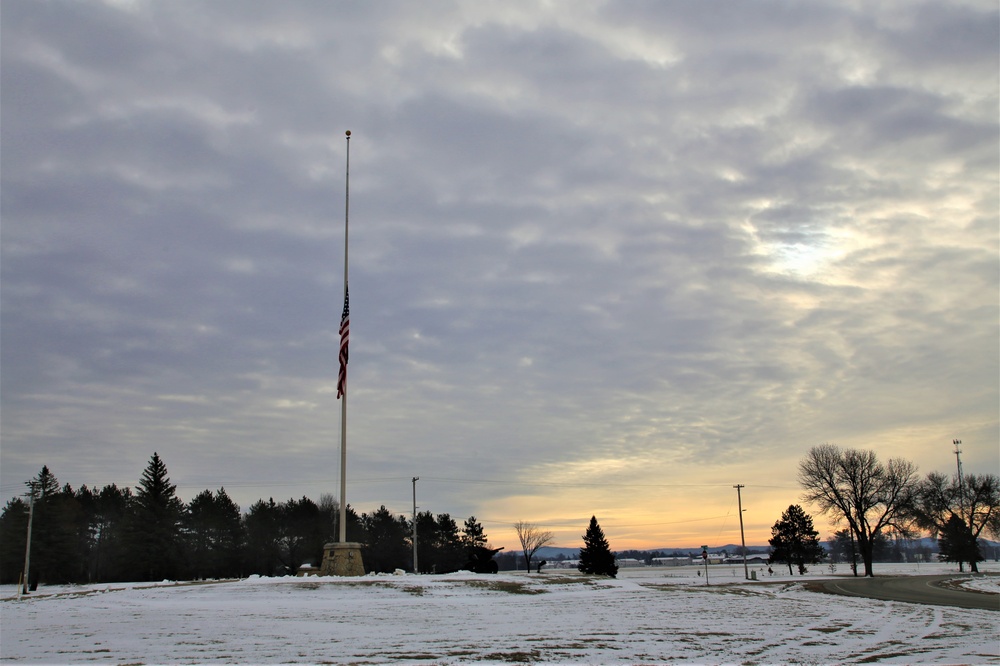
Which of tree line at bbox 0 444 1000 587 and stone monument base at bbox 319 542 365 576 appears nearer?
stone monument base at bbox 319 542 365 576

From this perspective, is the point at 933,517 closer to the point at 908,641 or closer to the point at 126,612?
the point at 908,641

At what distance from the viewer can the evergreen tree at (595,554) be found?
277ft

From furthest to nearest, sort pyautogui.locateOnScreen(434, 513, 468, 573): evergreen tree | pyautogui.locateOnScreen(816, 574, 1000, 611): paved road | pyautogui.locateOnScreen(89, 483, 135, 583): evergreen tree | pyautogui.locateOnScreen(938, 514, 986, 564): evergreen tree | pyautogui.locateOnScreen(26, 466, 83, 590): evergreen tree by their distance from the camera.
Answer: pyautogui.locateOnScreen(434, 513, 468, 573): evergreen tree → pyautogui.locateOnScreen(89, 483, 135, 583): evergreen tree → pyautogui.locateOnScreen(938, 514, 986, 564): evergreen tree → pyautogui.locateOnScreen(26, 466, 83, 590): evergreen tree → pyautogui.locateOnScreen(816, 574, 1000, 611): paved road

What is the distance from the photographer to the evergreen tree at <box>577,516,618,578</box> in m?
84.4

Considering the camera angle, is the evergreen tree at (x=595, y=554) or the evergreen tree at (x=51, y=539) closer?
the evergreen tree at (x=51, y=539)

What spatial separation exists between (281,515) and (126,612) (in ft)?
254

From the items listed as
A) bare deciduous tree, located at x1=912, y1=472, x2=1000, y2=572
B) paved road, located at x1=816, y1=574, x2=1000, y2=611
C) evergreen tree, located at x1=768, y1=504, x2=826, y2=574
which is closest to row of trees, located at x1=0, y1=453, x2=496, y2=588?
paved road, located at x1=816, y1=574, x2=1000, y2=611

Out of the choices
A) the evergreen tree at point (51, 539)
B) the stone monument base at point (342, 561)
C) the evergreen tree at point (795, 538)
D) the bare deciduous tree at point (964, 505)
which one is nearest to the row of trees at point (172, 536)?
the evergreen tree at point (51, 539)

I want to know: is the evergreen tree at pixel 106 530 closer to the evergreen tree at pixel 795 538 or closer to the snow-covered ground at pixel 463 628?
the snow-covered ground at pixel 463 628

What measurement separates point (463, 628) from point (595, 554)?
221ft

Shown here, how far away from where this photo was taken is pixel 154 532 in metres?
74.1

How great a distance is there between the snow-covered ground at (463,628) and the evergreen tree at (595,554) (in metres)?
50.8

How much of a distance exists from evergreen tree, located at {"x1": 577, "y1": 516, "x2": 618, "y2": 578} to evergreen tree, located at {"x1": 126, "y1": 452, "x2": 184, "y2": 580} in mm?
43676

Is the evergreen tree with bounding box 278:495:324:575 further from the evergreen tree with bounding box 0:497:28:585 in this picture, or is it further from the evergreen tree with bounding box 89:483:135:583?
the evergreen tree with bounding box 0:497:28:585
